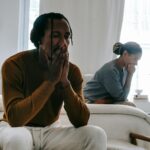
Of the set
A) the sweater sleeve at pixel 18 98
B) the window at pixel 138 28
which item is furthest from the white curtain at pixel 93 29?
the sweater sleeve at pixel 18 98

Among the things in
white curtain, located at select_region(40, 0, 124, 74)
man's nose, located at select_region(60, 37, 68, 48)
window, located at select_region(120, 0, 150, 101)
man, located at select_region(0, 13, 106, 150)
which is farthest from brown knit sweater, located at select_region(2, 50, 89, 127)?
window, located at select_region(120, 0, 150, 101)

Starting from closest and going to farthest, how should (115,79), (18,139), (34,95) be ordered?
(18,139) → (34,95) → (115,79)

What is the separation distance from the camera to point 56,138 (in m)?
1.64

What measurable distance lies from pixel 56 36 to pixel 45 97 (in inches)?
14.4

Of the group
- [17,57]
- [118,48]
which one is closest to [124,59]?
[118,48]

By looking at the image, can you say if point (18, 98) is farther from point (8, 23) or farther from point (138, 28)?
point (138, 28)

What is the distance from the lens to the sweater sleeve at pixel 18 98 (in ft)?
5.19

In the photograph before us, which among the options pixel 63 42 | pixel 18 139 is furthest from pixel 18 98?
pixel 63 42

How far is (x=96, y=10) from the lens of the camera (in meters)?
4.17

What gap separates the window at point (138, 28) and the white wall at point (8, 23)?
1.29 metres

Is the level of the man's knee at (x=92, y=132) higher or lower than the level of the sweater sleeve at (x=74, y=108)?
lower

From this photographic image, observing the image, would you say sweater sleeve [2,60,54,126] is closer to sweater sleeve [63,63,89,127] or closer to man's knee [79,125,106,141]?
sweater sleeve [63,63,89,127]

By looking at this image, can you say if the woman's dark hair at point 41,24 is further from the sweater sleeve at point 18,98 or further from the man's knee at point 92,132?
the man's knee at point 92,132

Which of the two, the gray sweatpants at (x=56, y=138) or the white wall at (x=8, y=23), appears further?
the white wall at (x=8, y=23)
